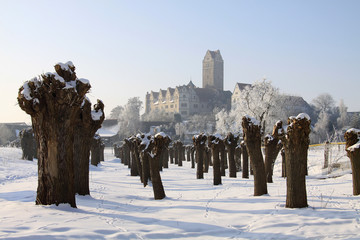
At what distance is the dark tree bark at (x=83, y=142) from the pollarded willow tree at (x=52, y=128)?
2.79 meters

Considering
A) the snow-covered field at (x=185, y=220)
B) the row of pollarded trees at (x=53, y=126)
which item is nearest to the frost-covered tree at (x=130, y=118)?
the snow-covered field at (x=185, y=220)

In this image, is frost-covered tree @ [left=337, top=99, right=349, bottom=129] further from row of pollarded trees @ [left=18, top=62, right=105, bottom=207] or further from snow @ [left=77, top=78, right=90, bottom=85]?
row of pollarded trees @ [left=18, top=62, right=105, bottom=207]

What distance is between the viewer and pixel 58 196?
8617mm

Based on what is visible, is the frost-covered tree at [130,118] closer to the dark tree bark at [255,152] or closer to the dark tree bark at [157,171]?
the dark tree bark at [157,171]

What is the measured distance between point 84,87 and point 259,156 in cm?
647

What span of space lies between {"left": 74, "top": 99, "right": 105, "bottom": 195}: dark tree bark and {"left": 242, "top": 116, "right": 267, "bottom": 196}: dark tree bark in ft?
18.0

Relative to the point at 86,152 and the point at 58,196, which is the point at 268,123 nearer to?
the point at 86,152

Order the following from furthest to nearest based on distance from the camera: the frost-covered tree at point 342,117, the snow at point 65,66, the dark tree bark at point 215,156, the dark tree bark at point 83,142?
the frost-covered tree at point 342,117, the dark tree bark at point 215,156, the dark tree bark at point 83,142, the snow at point 65,66

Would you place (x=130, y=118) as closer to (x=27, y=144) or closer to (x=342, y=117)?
(x=342, y=117)

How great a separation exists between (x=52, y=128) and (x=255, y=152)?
6888mm

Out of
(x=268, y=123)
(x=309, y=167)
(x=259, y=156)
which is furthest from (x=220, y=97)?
(x=259, y=156)

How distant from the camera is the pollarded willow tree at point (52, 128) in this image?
8.57m

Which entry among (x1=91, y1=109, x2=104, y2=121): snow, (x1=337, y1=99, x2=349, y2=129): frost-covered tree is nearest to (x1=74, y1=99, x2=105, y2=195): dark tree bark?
(x1=91, y1=109, x2=104, y2=121): snow

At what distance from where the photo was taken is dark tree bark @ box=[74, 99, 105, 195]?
11.7 meters
